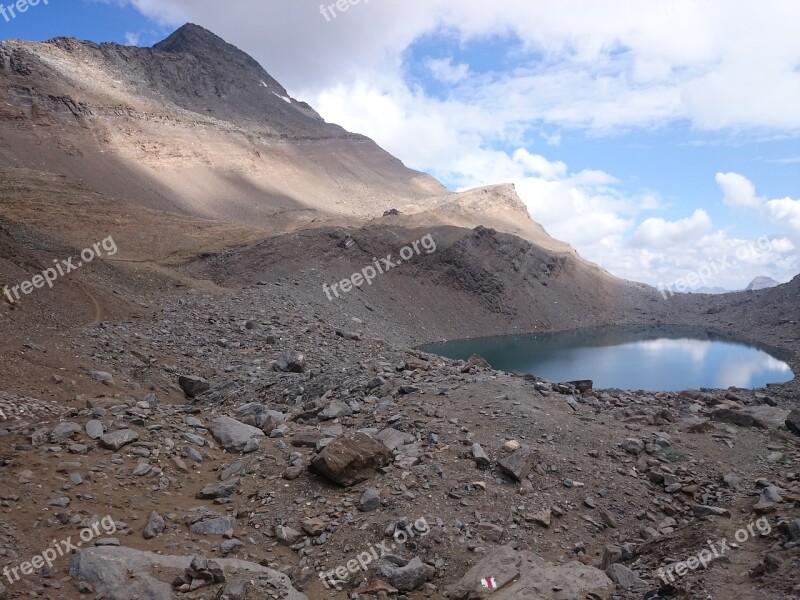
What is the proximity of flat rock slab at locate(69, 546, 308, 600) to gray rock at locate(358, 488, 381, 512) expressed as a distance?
153 centimetres

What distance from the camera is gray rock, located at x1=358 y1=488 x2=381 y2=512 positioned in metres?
7.58

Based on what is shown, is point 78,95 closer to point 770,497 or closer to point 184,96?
point 184,96

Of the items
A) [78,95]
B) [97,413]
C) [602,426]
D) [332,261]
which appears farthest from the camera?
[78,95]

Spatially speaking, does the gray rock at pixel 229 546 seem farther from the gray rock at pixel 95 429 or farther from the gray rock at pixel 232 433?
the gray rock at pixel 95 429

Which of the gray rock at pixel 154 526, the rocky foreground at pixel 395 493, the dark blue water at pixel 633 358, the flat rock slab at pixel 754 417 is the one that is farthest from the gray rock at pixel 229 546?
the dark blue water at pixel 633 358

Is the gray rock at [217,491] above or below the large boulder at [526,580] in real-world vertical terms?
above

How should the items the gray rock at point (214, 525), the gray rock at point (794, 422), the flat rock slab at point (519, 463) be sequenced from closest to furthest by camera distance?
the gray rock at point (214, 525) → the flat rock slab at point (519, 463) → the gray rock at point (794, 422)

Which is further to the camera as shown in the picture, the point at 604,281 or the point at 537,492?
the point at 604,281

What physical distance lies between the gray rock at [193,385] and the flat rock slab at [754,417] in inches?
484

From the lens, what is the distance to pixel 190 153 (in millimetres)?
62281

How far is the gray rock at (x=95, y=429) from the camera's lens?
8.26m

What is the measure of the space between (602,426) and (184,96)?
84823 mm

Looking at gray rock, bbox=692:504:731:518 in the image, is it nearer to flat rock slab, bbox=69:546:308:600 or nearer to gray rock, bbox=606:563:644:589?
gray rock, bbox=606:563:644:589

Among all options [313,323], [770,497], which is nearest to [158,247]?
[313,323]
